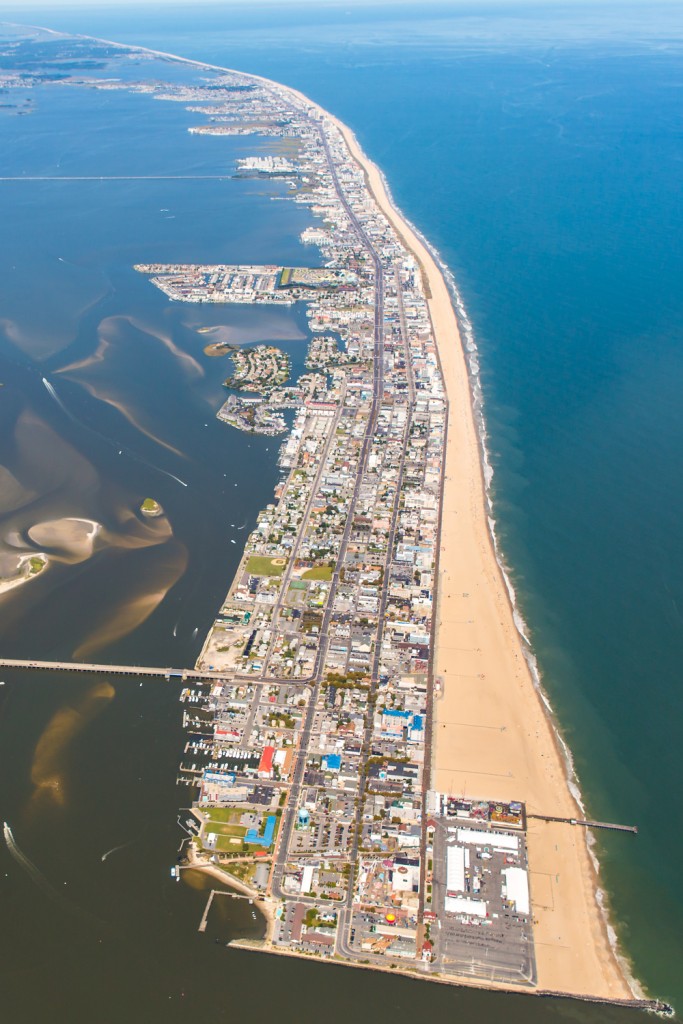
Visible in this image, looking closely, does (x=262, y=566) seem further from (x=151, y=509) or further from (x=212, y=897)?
(x=212, y=897)

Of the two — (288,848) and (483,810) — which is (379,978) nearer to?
(288,848)

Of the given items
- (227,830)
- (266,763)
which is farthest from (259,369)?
(227,830)

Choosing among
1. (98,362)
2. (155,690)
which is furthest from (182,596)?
(98,362)

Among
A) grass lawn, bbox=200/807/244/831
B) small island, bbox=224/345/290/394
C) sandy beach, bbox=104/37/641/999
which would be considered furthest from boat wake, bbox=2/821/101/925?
small island, bbox=224/345/290/394

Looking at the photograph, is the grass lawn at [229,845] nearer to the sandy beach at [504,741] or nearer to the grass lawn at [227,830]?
the grass lawn at [227,830]

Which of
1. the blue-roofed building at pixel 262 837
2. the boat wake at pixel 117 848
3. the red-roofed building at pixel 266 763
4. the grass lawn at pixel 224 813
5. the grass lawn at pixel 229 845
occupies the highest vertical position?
the red-roofed building at pixel 266 763

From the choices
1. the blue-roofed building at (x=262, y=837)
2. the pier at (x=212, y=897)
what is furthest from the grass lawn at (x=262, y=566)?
the pier at (x=212, y=897)

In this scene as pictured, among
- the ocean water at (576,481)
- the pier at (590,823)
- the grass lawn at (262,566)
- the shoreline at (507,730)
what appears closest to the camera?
the shoreline at (507,730)
